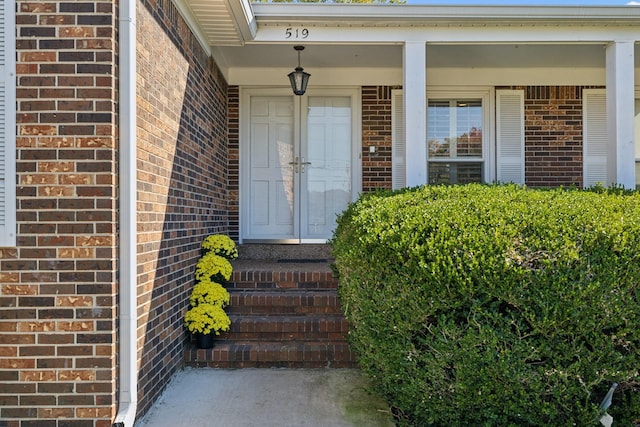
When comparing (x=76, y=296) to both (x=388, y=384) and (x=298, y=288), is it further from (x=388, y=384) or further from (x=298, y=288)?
(x=298, y=288)

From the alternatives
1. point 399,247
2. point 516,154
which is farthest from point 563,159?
point 399,247

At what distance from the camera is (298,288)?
15.2ft

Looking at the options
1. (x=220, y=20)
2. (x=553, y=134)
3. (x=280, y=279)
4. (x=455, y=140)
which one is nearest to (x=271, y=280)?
(x=280, y=279)

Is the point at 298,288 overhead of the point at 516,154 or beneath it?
beneath

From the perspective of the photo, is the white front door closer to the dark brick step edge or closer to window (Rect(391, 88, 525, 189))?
window (Rect(391, 88, 525, 189))

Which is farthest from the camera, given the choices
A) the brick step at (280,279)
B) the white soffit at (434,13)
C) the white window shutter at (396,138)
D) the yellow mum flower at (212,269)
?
the white window shutter at (396,138)

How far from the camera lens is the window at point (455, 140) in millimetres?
6328

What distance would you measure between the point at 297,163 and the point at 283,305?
2.50 meters

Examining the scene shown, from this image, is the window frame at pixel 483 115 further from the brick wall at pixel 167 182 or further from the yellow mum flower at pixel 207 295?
the yellow mum flower at pixel 207 295

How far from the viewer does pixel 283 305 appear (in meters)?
4.35

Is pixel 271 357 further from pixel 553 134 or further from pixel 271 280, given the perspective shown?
pixel 553 134

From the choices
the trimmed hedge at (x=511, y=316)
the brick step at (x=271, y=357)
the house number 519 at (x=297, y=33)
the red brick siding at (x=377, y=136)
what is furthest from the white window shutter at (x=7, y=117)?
the red brick siding at (x=377, y=136)

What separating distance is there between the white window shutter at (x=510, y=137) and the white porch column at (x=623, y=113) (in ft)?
5.03

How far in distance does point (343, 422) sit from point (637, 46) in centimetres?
520
